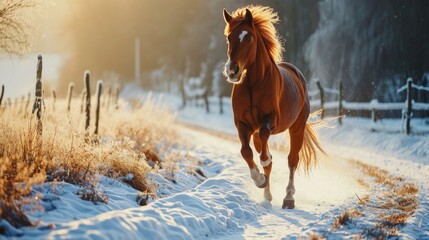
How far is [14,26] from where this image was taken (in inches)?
318

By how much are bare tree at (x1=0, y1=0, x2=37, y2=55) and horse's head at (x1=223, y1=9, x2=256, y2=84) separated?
156 inches

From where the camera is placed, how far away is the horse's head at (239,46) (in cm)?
602

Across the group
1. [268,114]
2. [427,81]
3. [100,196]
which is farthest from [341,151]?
[100,196]

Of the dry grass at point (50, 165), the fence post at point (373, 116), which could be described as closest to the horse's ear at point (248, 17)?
the dry grass at point (50, 165)

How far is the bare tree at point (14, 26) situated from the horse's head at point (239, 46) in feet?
13.0

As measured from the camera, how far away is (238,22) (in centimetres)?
652

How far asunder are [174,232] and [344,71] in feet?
57.2

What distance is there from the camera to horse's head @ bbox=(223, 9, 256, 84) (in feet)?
19.7

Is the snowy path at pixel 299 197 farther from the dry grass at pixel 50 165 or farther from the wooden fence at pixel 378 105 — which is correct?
the wooden fence at pixel 378 105

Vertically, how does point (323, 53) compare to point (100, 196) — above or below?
above

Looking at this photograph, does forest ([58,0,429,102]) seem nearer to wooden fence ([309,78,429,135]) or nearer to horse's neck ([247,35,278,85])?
wooden fence ([309,78,429,135])

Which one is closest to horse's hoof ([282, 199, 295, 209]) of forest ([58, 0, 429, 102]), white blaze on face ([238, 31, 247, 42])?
white blaze on face ([238, 31, 247, 42])

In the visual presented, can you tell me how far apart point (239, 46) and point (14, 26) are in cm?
443

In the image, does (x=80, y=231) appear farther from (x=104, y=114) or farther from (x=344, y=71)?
(x=344, y=71)
